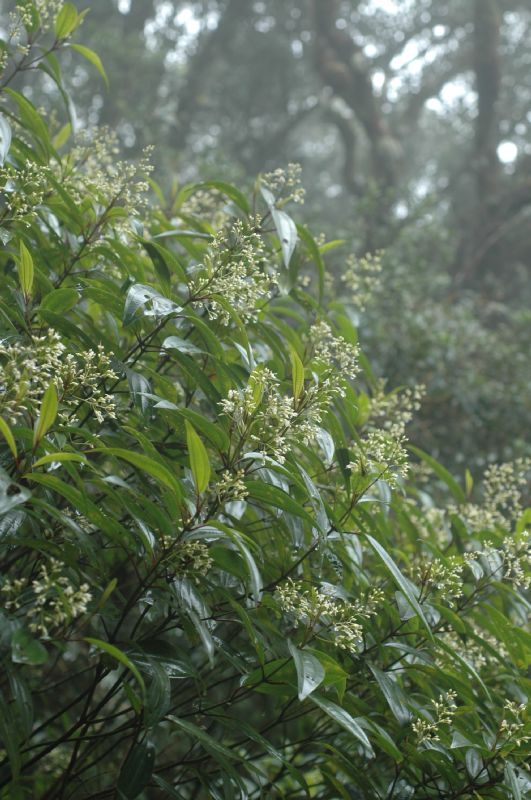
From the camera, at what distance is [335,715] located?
45.8 inches

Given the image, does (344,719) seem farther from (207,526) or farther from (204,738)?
(207,526)

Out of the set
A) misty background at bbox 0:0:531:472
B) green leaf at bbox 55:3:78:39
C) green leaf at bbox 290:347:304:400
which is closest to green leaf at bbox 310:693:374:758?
green leaf at bbox 290:347:304:400

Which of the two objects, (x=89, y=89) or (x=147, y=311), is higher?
(x=89, y=89)

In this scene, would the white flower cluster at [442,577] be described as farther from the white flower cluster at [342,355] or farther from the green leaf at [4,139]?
the green leaf at [4,139]

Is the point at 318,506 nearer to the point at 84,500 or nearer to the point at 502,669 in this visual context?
the point at 84,500

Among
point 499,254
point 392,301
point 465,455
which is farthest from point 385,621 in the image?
point 499,254

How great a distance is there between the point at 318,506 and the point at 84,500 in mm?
404

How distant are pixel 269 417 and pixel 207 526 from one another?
0.20 metres

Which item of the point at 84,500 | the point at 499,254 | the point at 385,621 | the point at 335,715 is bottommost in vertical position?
the point at 335,715

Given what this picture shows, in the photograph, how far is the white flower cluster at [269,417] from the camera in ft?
3.97

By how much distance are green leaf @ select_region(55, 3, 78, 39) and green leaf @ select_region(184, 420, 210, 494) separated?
112 centimetres

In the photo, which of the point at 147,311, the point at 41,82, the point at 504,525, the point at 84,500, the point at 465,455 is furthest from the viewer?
the point at 41,82

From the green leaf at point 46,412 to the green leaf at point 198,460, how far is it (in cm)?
20

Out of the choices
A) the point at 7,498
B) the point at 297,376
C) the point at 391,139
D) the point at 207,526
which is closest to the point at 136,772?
the point at 207,526
